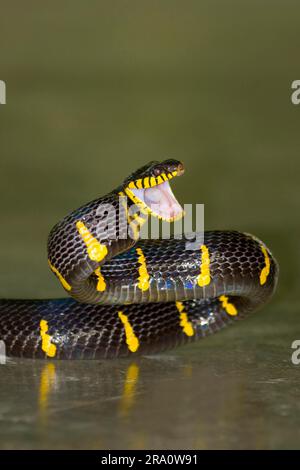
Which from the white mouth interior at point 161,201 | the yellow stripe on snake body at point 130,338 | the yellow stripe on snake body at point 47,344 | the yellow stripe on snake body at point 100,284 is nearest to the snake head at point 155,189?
the white mouth interior at point 161,201

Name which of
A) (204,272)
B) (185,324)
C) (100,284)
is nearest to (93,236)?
(100,284)

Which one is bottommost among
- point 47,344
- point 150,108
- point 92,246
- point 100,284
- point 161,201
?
point 47,344

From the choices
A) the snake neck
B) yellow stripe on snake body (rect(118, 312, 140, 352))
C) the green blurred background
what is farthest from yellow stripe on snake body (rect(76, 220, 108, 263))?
the green blurred background

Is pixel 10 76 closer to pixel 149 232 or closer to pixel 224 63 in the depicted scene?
pixel 224 63

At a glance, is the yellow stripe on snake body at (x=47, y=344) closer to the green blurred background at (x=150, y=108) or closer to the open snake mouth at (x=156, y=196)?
the open snake mouth at (x=156, y=196)

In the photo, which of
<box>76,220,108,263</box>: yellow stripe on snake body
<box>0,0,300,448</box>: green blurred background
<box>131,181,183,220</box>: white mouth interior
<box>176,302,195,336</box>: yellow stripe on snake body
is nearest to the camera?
<box>76,220,108,263</box>: yellow stripe on snake body

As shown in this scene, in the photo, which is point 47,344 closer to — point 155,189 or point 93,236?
point 93,236

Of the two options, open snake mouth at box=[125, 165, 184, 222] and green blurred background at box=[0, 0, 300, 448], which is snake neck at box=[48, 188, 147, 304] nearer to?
Result: open snake mouth at box=[125, 165, 184, 222]

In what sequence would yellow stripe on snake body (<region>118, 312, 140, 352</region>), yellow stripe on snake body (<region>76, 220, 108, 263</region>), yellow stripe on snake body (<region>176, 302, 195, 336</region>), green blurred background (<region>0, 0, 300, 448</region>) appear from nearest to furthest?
yellow stripe on snake body (<region>76, 220, 108, 263</region>)
yellow stripe on snake body (<region>118, 312, 140, 352</region>)
yellow stripe on snake body (<region>176, 302, 195, 336</region>)
green blurred background (<region>0, 0, 300, 448</region>)
